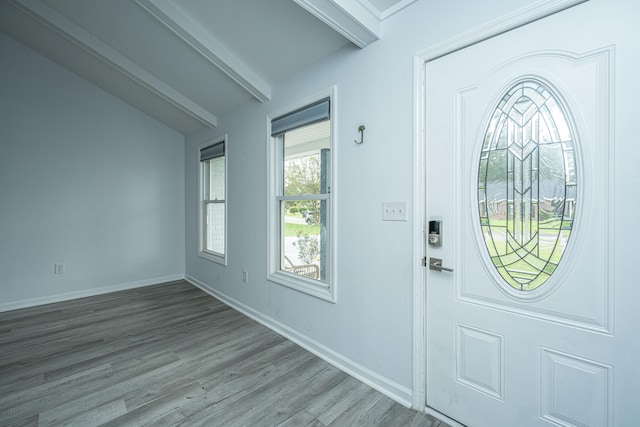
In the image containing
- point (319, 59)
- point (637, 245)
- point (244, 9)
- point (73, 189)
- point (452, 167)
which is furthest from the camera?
point (73, 189)

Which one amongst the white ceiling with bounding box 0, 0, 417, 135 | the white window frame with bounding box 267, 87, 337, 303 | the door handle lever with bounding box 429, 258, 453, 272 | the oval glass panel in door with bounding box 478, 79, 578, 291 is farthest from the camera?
the white window frame with bounding box 267, 87, 337, 303

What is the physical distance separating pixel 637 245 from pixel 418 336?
1.05m

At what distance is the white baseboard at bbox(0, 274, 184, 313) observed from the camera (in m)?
3.44

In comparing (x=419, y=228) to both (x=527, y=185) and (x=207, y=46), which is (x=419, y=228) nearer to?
(x=527, y=185)

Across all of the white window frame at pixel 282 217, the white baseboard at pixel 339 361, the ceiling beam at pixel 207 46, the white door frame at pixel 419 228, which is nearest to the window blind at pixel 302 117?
the white window frame at pixel 282 217

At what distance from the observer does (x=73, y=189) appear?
12.4ft

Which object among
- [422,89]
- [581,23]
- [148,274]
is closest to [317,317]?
[422,89]

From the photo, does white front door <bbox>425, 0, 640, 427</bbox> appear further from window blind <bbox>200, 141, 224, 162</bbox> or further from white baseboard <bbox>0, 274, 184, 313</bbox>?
white baseboard <bbox>0, 274, 184, 313</bbox>

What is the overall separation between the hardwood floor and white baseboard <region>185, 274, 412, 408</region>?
50 mm

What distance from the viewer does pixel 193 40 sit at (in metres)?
2.44

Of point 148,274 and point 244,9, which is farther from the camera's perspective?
point 148,274

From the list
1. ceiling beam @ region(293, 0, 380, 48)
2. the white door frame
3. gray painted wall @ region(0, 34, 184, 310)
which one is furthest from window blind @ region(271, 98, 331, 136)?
gray painted wall @ region(0, 34, 184, 310)

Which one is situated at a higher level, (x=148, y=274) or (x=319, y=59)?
(x=319, y=59)

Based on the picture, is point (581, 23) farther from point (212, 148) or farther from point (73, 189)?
point (73, 189)
